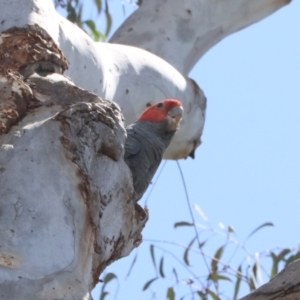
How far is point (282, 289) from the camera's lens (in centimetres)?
130

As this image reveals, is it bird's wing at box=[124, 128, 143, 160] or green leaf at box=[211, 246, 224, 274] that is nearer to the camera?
bird's wing at box=[124, 128, 143, 160]

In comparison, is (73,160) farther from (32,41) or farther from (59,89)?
(32,41)

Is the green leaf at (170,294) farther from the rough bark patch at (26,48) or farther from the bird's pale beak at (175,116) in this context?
the rough bark patch at (26,48)

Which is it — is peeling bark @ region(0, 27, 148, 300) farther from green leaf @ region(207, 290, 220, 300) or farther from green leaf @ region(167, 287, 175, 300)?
green leaf @ region(167, 287, 175, 300)

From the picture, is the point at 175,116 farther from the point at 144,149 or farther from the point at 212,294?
the point at 212,294

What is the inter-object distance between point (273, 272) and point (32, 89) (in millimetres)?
2153

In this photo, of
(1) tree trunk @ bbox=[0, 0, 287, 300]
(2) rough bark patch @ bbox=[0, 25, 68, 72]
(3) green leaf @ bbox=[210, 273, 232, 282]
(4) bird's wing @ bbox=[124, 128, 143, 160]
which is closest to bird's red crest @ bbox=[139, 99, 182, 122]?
(4) bird's wing @ bbox=[124, 128, 143, 160]

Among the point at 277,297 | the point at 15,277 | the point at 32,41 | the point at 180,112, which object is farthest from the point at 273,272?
the point at 15,277

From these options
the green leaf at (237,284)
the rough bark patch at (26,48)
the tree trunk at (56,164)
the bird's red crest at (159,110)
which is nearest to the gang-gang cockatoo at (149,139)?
the bird's red crest at (159,110)

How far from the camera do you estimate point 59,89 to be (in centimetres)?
169

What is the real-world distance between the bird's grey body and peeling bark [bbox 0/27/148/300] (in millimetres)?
549

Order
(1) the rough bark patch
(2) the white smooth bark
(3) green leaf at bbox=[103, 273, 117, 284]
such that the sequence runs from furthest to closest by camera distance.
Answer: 1. (3) green leaf at bbox=[103, 273, 117, 284]
2. (2) the white smooth bark
3. (1) the rough bark patch

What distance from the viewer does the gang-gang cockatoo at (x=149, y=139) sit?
2.31 m

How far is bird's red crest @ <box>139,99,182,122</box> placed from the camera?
2.72 m
